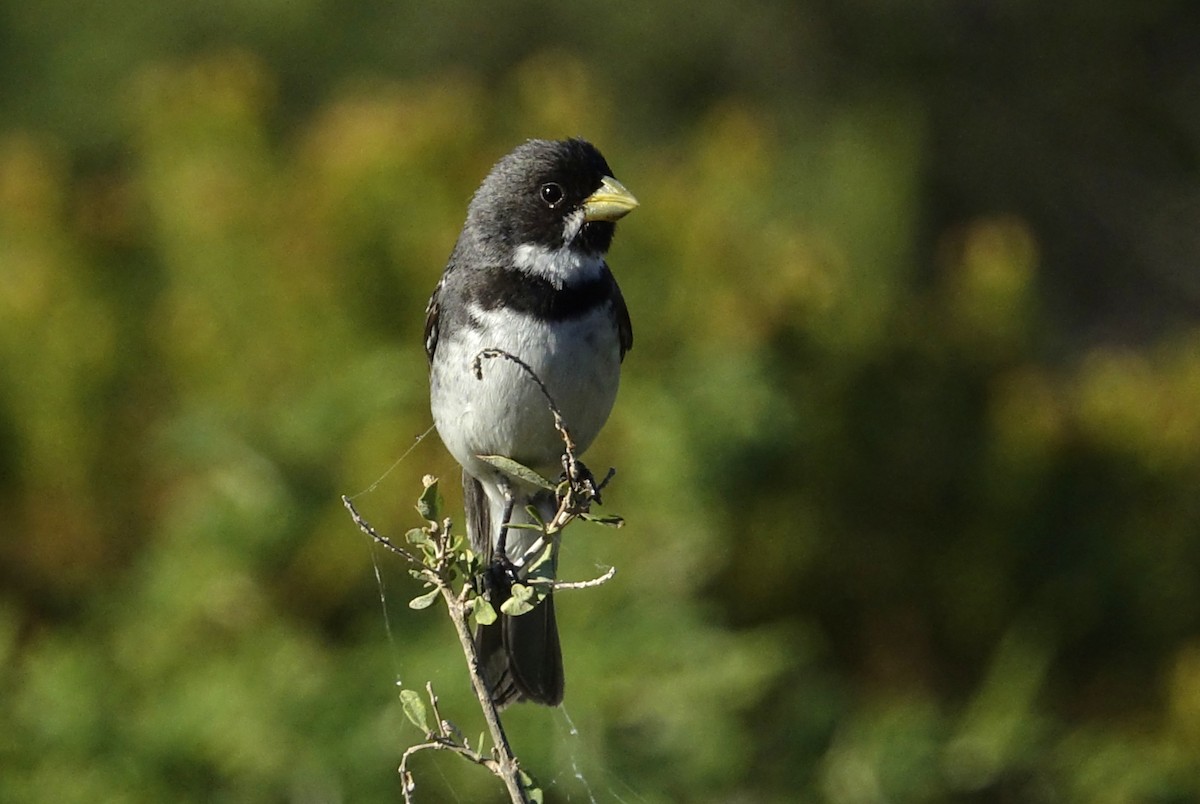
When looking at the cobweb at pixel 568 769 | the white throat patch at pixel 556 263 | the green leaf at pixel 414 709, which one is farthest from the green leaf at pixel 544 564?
the cobweb at pixel 568 769

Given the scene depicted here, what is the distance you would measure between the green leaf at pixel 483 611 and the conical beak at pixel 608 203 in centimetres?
88

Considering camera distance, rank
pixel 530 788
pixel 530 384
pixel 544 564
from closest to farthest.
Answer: pixel 530 788
pixel 544 564
pixel 530 384

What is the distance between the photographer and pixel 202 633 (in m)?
3.96

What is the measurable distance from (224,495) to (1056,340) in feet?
13.8

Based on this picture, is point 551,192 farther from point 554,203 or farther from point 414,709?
point 414,709

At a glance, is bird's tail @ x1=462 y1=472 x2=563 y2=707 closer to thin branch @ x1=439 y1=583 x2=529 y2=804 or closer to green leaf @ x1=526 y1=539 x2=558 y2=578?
green leaf @ x1=526 y1=539 x2=558 y2=578

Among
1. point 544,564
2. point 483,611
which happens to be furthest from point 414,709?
point 544,564

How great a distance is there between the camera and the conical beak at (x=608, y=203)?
2.49 meters

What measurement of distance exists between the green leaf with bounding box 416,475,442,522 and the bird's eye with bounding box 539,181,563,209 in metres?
0.90

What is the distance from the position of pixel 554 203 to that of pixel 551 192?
2 cm

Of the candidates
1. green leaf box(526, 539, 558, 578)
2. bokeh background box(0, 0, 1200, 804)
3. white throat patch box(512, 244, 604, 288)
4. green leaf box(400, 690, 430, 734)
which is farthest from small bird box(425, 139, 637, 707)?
bokeh background box(0, 0, 1200, 804)

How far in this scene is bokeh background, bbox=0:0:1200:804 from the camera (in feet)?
11.9

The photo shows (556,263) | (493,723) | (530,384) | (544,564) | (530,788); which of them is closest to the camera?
(493,723)

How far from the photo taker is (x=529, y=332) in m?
2.46
